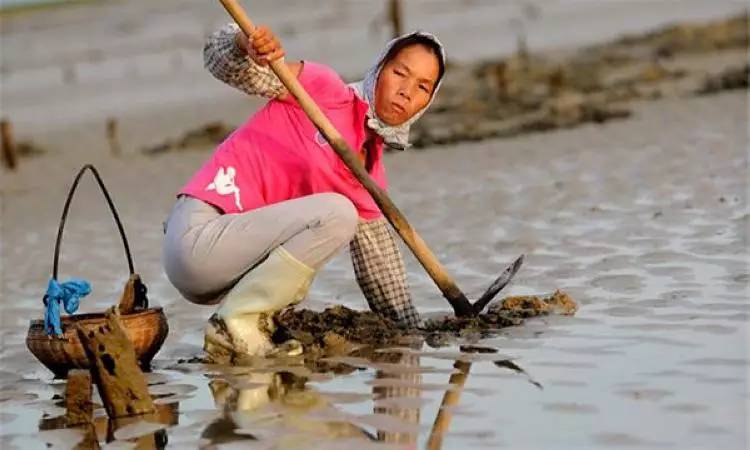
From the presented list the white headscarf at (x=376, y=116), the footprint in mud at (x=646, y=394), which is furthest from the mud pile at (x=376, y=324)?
the footprint in mud at (x=646, y=394)

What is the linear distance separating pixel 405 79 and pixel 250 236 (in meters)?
0.80

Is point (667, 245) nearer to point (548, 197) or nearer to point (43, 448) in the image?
point (548, 197)

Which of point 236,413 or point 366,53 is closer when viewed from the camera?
point 236,413

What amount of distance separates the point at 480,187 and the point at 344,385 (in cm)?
549

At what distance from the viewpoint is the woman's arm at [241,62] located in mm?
5594

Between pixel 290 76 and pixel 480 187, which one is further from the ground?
pixel 290 76

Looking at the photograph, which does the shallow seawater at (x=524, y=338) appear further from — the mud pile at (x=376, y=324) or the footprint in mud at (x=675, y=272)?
the mud pile at (x=376, y=324)

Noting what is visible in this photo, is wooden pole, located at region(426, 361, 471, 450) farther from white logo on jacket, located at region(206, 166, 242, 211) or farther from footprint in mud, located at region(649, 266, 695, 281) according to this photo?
footprint in mud, located at region(649, 266, 695, 281)

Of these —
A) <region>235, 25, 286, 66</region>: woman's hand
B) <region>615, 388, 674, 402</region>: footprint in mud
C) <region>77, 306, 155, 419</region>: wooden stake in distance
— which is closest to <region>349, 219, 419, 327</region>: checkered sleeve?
<region>235, 25, 286, 66</region>: woman's hand

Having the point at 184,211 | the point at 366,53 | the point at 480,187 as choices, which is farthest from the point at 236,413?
the point at 366,53

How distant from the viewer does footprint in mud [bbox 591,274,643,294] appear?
6520 millimetres

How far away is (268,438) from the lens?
15.1 ft

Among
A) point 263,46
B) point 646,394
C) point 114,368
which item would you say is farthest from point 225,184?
point 646,394

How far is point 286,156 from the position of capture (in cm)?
574
